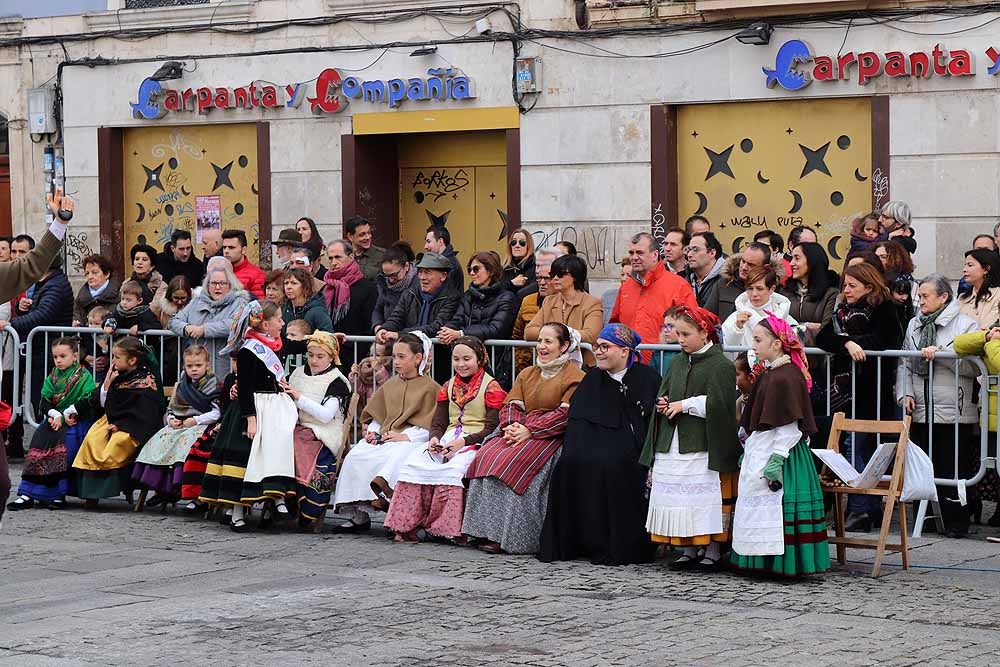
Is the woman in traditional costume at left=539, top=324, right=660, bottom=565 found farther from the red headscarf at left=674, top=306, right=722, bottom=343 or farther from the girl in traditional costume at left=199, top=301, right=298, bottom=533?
the girl in traditional costume at left=199, top=301, right=298, bottom=533

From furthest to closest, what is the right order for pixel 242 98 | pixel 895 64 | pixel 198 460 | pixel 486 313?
pixel 242 98
pixel 895 64
pixel 486 313
pixel 198 460

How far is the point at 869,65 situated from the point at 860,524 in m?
5.96

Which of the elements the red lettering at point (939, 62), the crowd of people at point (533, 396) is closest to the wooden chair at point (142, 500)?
the crowd of people at point (533, 396)

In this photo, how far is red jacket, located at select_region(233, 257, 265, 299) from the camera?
14.4m

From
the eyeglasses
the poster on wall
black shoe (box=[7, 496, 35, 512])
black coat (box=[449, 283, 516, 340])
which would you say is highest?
the poster on wall

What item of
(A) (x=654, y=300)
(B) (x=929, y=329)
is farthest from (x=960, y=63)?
(B) (x=929, y=329)

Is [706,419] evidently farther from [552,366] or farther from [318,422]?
[318,422]

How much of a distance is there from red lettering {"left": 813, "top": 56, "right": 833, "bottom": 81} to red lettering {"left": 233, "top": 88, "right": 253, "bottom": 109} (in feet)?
22.0

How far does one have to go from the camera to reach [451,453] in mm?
10953

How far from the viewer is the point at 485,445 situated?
10844mm

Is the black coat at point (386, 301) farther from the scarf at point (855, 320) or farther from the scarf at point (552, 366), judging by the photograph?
the scarf at point (855, 320)

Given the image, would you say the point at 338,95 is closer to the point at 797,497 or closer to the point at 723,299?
the point at 723,299

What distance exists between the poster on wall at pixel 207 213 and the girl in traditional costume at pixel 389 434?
8752 millimetres

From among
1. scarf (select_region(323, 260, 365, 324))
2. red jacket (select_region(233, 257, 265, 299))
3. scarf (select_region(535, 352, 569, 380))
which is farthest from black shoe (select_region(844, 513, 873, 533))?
red jacket (select_region(233, 257, 265, 299))
